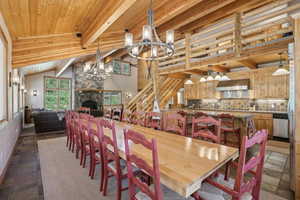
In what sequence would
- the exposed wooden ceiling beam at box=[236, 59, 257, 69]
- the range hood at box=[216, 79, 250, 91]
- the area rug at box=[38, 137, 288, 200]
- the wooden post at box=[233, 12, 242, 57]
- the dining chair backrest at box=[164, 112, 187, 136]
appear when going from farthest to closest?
the range hood at box=[216, 79, 250, 91]
the exposed wooden ceiling beam at box=[236, 59, 257, 69]
the wooden post at box=[233, 12, 242, 57]
the dining chair backrest at box=[164, 112, 187, 136]
the area rug at box=[38, 137, 288, 200]

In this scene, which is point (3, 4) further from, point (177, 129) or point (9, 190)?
point (177, 129)

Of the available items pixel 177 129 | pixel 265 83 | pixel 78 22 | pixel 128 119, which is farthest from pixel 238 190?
pixel 265 83

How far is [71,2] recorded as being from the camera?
2281 mm

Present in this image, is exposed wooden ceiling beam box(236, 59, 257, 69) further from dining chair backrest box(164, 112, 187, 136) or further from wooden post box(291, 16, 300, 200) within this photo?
dining chair backrest box(164, 112, 187, 136)

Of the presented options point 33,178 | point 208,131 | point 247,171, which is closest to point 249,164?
point 247,171

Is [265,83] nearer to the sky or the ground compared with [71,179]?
nearer to the sky

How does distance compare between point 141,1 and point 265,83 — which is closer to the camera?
point 141,1

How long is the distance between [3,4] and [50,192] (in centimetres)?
266

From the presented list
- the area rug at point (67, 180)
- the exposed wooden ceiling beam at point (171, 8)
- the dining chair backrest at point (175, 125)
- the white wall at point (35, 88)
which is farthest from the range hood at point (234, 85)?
the white wall at point (35, 88)


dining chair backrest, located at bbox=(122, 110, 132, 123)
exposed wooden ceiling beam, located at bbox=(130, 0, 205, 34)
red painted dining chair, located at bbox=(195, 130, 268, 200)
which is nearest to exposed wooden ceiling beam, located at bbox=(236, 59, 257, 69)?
exposed wooden ceiling beam, located at bbox=(130, 0, 205, 34)

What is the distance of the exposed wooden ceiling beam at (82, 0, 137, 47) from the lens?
218 centimetres

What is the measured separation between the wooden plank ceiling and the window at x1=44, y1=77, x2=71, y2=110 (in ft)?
20.9

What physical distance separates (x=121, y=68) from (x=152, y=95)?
21.5ft

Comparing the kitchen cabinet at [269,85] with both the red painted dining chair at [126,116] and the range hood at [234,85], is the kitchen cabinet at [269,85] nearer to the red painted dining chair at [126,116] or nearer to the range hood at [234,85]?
the range hood at [234,85]
